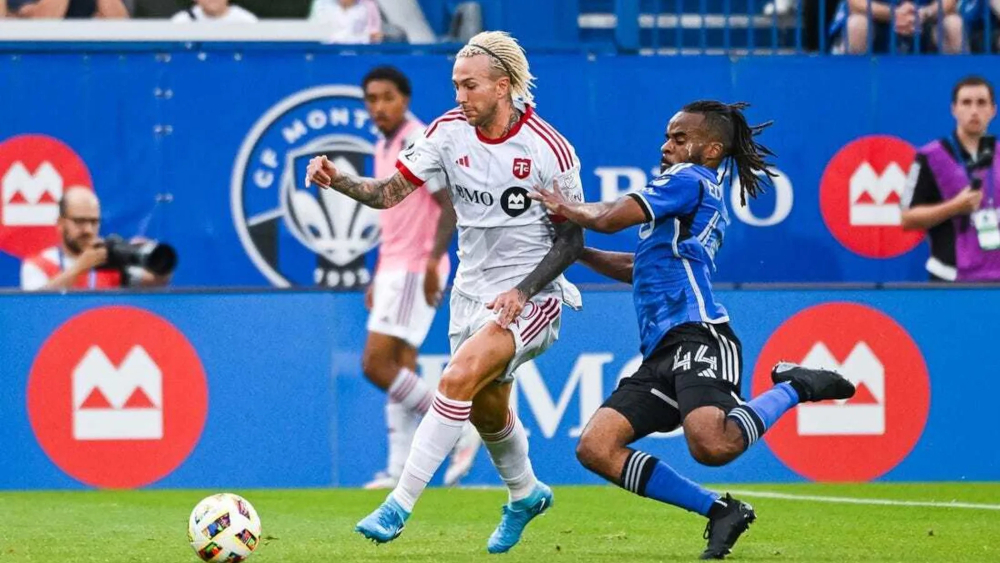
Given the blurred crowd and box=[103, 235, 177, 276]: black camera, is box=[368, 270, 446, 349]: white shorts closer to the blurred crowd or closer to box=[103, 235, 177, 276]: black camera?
box=[103, 235, 177, 276]: black camera

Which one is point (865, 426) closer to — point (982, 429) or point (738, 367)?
point (982, 429)

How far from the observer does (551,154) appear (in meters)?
7.79

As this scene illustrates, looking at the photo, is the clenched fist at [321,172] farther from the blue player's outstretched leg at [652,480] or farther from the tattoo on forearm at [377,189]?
the blue player's outstretched leg at [652,480]

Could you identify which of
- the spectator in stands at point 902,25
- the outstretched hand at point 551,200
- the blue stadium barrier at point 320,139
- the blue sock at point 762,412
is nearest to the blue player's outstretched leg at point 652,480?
the blue sock at point 762,412

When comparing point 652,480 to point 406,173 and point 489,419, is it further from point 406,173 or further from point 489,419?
point 406,173

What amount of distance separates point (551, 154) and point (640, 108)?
16.6 feet

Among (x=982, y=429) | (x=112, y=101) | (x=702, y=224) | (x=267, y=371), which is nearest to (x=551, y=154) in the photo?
(x=702, y=224)

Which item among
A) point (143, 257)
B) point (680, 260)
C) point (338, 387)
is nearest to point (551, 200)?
point (680, 260)

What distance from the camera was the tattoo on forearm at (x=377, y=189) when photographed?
298 inches

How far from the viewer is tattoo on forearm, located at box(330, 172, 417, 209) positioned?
7570mm

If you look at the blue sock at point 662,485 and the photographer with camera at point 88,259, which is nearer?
the blue sock at point 662,485

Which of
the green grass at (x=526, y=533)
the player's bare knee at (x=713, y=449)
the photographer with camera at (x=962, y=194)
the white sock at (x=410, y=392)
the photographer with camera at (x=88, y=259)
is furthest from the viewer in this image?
the photographer with camera at (x=962, y=194)

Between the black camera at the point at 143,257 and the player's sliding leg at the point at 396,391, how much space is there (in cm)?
139

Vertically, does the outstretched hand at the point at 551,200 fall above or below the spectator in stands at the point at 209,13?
below
